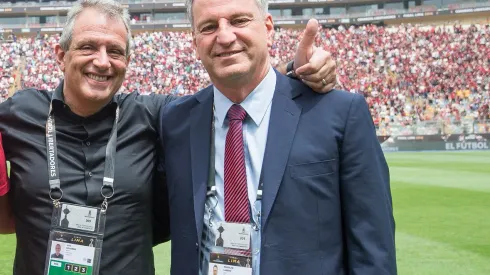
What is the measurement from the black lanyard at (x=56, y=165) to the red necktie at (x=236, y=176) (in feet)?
2.57

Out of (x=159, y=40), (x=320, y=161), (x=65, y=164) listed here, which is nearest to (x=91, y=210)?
(x=65, y=164)

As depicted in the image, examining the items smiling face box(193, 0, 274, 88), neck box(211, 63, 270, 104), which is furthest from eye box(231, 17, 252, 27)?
neck box(211, 63, 270, 104)

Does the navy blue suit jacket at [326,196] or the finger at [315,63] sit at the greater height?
the finger at [315,63]

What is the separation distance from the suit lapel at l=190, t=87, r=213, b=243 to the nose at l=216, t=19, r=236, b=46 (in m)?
0.46

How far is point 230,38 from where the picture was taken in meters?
2.49

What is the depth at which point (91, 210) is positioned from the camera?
2912 mm

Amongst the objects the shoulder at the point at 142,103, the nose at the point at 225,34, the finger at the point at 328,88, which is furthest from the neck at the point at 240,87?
the shoulder at the point at 142,103

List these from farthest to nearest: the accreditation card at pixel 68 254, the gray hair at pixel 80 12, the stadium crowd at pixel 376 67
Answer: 1. the stadium crowd at pixel 376 67
2. the gray hair at pixel 80 12
3. the accreditation card at pixel 68 254

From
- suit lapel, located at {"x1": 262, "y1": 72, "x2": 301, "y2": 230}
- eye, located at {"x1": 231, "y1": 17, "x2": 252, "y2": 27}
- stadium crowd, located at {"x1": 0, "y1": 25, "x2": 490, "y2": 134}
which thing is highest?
stadium crowd, located at {"x1": 0, "y1": 25, "x2": 490, "y2": 134}

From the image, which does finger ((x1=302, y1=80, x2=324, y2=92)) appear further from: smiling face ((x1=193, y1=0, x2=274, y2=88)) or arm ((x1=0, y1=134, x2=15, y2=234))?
arm ((x1=0, y1=134, x2=15, y2=234))

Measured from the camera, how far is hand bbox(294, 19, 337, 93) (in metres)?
2.61

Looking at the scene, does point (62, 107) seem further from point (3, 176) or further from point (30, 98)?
point (3, 176)

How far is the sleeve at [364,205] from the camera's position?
245 centimetres

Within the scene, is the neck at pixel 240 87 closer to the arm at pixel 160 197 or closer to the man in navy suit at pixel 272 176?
the man in navy suit at pixel 272 176
